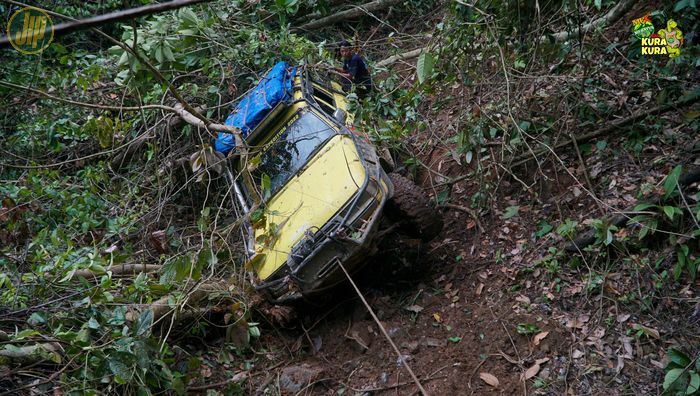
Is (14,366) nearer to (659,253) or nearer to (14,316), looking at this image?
(14,316)

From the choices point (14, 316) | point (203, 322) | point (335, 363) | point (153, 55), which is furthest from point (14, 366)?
point (153, 55)

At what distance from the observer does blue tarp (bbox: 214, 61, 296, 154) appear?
606cm

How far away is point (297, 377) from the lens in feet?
15.9

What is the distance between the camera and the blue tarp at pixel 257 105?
6061 mm

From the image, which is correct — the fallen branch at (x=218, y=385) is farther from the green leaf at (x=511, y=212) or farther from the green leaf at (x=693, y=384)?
the green leaf at (x=693, y=384)

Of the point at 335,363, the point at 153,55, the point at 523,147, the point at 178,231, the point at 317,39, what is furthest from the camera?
the point at 317,39

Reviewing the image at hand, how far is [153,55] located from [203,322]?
104 inches

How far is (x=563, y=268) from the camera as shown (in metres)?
4.78

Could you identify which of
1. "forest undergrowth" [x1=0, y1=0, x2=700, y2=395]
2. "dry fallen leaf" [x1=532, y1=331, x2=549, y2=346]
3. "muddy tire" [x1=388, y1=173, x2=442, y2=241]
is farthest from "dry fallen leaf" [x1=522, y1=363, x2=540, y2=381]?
"muddy tire" [x1=388, y1=173, x2=442, y2=241]

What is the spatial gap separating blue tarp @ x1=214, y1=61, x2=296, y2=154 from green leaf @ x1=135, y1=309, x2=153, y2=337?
224cm

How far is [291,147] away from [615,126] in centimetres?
325

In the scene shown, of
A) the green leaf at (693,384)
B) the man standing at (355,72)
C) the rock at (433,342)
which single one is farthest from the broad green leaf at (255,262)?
the green leaf at (693,384)

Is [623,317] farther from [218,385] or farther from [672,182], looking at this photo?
[218,385]

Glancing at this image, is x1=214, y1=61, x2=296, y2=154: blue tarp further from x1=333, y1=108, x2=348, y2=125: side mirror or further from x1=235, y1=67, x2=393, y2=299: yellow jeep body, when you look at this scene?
x1=333, y1=108, x2=348, y2=125: side mirror
